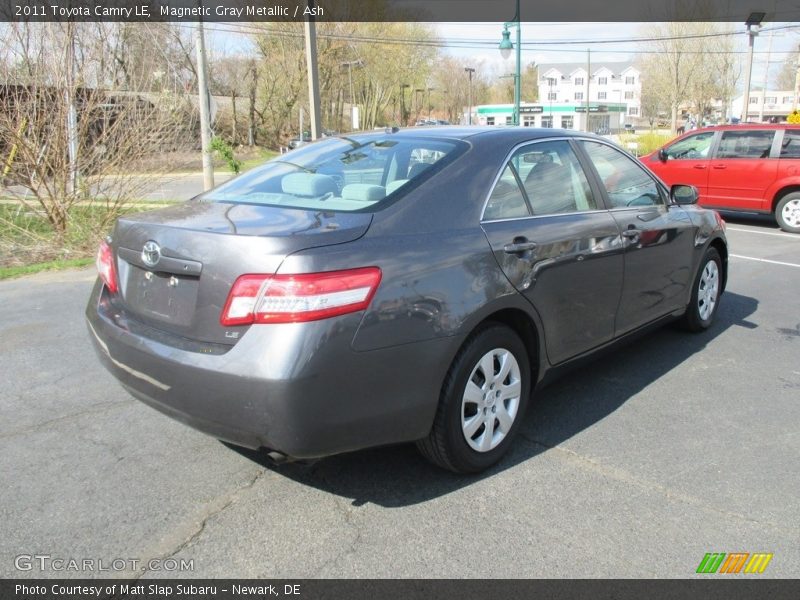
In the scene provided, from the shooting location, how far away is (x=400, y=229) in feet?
9.16

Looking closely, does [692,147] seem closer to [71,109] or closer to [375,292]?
[71,109]

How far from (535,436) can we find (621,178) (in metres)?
1.88

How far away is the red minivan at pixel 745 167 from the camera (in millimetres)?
11109

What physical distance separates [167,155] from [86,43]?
70.4 inches

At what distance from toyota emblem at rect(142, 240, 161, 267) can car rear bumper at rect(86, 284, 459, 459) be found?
1.07 ft

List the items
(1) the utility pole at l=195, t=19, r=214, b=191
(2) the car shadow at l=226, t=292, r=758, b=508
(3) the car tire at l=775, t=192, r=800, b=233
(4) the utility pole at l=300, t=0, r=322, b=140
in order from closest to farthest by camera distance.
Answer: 1. (2) the car shadow at l=226, t=292, r=758, b=508
2. (3) the car tire at l=775, t=192, r=800, b=233
3. (4) the utility pole at l=300, t=0, r=322, b=140
4. (1) the utility pole at l=195, t=19, r=214, b=191

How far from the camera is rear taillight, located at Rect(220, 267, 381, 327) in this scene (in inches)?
96.4

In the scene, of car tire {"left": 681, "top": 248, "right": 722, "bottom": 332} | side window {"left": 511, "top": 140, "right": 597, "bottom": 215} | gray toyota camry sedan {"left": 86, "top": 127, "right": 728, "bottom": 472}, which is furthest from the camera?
car tire {"left": 681, "top": 248, "right": 722, "bottom": 332}

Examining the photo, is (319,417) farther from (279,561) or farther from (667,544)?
(667,544)

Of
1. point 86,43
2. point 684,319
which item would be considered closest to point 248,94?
point 86,43

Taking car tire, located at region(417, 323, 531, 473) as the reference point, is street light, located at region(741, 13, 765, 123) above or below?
above
